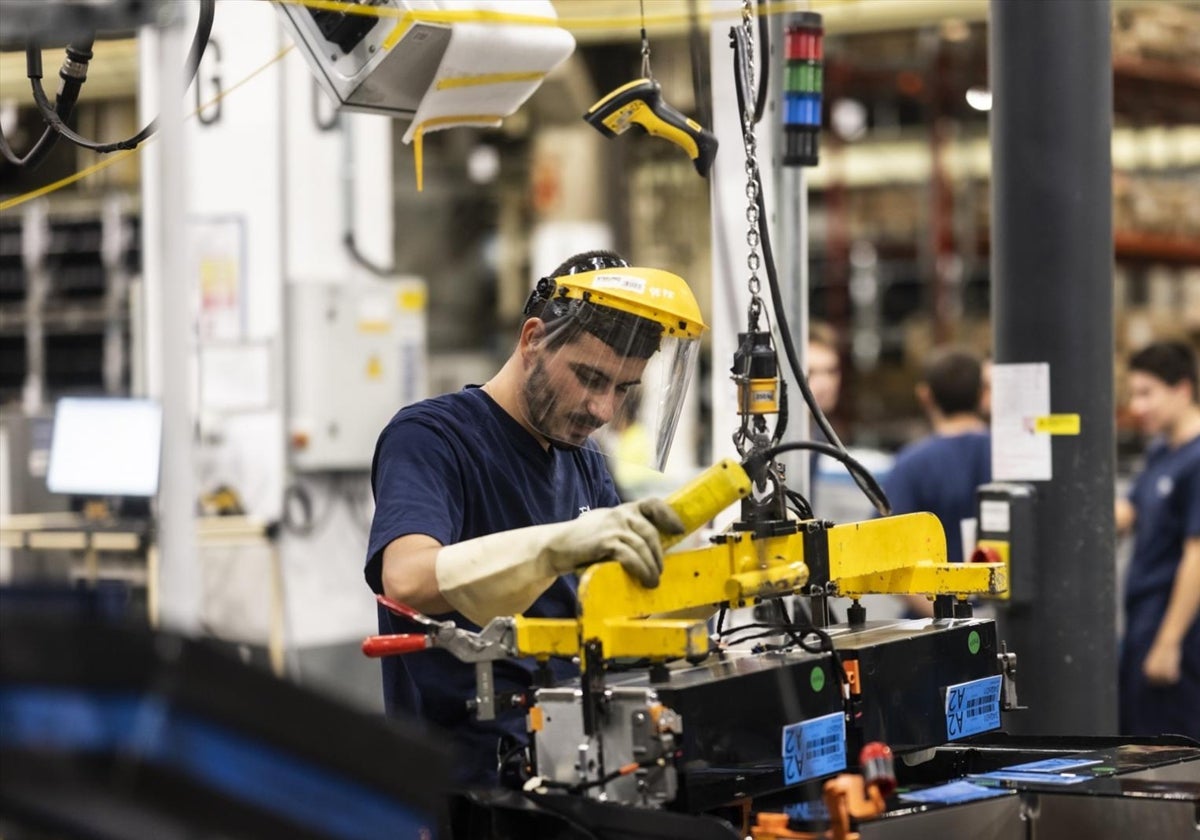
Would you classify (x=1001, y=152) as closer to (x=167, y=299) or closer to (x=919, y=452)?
(x=919, y=452)

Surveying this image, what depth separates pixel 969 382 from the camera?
531cm

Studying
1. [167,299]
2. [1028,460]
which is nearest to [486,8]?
[167,299]

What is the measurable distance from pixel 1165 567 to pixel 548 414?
11.0 feet

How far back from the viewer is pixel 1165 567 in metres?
5.32

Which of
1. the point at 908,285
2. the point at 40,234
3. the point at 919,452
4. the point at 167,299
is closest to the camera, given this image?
the point at 167,299

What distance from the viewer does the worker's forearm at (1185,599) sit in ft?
16.8

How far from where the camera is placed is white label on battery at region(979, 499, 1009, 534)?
3898 millimetres

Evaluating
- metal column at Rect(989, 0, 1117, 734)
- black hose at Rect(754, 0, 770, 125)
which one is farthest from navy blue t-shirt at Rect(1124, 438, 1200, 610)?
black hose at Rect(754, 0, 770, 125)

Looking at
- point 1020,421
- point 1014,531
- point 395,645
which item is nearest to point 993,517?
point 1014,531

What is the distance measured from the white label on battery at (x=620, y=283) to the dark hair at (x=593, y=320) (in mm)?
35

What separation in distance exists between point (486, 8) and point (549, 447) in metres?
0.86

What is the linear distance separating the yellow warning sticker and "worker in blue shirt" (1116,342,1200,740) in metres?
1.34

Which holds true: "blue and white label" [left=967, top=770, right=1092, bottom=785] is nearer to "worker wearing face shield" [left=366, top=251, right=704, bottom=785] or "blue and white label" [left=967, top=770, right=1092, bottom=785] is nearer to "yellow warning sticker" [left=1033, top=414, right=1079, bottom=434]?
"worker wearing face shield" [left=366, top=251, right=704, bottom=785]

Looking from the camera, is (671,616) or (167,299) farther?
(671,616)
